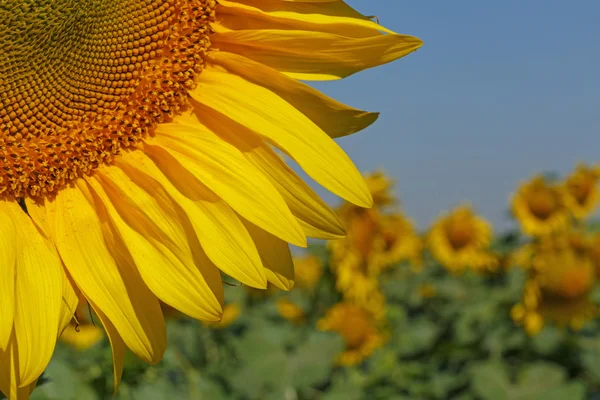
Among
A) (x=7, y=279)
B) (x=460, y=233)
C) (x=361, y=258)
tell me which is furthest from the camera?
(x=460, y=233)

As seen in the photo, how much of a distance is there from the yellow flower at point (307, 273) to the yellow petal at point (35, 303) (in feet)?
18.9

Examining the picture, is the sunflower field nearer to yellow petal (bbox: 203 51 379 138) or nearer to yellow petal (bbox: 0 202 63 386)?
yellow petal (bbox: 0 202 63 386)

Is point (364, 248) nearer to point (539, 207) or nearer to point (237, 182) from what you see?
point (539, 207)

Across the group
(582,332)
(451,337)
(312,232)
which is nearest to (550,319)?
(582,332)

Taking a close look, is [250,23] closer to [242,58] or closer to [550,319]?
[242,58]

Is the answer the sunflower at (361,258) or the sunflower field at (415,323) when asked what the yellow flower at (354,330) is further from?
the sunflower at (361,258)

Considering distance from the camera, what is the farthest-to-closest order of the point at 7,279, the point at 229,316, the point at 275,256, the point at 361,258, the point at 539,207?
1. the point at 539,207
2. the point at 361,258
3. the point at 229,316
4. the point at 275,256
5. the point at 7,279

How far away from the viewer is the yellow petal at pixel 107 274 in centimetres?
175

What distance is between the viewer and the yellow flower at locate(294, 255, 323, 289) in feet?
25.1

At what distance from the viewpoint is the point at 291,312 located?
22.7 feet

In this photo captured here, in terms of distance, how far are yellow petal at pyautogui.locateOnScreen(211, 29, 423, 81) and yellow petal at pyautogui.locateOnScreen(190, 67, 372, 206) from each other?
9 centimetres

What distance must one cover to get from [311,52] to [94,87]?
52 cm

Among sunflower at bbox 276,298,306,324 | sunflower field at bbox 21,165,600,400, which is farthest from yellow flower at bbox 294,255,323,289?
sunflower at bbox 276,298,306,324

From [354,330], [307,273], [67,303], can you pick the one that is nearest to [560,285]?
[354,330]
